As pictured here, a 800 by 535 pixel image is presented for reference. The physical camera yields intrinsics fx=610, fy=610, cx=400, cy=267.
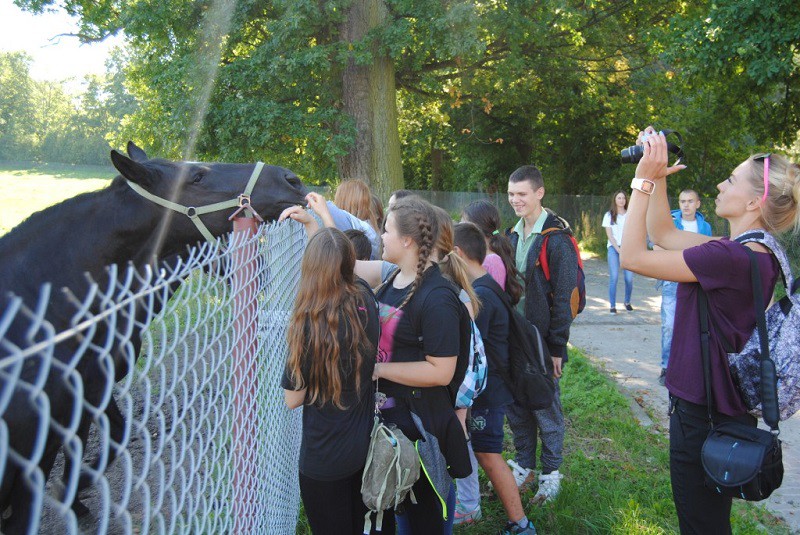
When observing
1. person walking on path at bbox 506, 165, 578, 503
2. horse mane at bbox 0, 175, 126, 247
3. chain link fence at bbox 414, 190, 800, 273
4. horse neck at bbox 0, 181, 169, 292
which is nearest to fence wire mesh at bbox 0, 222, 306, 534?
horse neck at bbox 0, 181, 169, 292

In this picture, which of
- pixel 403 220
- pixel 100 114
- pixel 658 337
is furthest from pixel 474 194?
pixel 100 114

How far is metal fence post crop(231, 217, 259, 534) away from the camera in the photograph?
217 cm

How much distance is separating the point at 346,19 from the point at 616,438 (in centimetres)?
839

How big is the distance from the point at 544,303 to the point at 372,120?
7.64 meters

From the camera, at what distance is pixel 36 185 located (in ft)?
124

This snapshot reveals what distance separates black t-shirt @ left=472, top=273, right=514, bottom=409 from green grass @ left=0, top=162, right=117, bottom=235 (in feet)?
63.1

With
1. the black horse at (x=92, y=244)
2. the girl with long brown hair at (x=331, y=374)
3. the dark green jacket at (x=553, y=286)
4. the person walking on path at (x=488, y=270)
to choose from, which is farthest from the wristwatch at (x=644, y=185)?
the black horse at (x=92, y=244)

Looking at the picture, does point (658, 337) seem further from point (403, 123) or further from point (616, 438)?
point (403, 123)

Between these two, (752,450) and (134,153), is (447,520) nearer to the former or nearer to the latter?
(752,450)

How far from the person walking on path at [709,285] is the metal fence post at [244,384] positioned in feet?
5.08

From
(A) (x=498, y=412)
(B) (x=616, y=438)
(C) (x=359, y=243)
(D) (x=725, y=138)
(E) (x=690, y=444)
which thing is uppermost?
(D) (x=725, y=138)

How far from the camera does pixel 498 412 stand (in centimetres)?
368

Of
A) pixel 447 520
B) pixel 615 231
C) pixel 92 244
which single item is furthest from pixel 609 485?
pixel 615 231

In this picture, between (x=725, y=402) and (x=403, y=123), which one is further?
(x=403, y=123)
